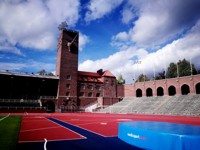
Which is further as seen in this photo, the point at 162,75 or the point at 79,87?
the point at 162,75

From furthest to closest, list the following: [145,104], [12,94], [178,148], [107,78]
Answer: [107,78]
[12,94]
[145,104]
[178,148]

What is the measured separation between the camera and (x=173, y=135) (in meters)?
6.98

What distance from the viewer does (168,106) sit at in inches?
1607

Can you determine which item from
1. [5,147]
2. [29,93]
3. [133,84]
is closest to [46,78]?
[29,93]

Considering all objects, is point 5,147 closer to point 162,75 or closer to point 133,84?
point 133,84

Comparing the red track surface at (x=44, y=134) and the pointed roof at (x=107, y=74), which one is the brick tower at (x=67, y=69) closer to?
the pointed roof at (x=107, y=74)

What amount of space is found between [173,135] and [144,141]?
150cm

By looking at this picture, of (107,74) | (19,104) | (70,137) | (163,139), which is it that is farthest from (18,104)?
(163,139)

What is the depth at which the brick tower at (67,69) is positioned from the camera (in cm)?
5533

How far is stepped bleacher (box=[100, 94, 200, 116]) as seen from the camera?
116 feet

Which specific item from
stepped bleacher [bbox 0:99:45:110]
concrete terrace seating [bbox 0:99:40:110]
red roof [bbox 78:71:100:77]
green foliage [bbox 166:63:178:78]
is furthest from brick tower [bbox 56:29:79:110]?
green foliage [bbox 166:63:178:78]

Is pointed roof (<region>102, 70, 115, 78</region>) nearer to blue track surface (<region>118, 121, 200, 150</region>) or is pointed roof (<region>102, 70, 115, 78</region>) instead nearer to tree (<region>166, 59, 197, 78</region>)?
tree (<region>166, 59, 197, 78</region>)

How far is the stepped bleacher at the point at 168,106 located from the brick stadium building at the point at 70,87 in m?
4.20

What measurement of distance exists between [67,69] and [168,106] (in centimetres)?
3371
